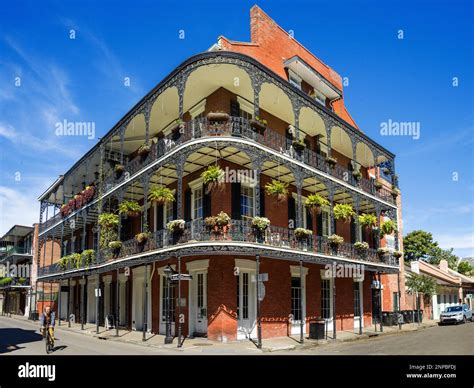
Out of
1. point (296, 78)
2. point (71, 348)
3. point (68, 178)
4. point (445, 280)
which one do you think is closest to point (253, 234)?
point (71, 348)

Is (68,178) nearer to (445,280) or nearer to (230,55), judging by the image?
(230,55)

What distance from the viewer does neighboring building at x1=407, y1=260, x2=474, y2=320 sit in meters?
37.7

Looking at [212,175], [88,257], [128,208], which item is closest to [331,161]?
[212,175]

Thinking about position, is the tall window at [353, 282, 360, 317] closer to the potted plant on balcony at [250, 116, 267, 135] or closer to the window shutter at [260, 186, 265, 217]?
the window shutter at [260, 186, 265, 217]

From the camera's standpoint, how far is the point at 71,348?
15.4 metres

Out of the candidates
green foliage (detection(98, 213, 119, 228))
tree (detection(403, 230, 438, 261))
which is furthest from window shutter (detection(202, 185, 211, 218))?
tree (detection(403, 230, 438, 261))

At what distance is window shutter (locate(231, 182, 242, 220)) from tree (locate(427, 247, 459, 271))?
153ft

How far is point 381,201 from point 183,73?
13516 mm

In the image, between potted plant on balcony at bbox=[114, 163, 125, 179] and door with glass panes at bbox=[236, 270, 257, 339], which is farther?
potted plant on balcony at bbox=[114, 163, 125, 179]

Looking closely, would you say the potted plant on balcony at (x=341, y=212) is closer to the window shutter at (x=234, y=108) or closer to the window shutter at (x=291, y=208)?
the window shutter at (x=291, y=208)

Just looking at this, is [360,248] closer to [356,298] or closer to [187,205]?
[356,298]

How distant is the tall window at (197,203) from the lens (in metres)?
18.8

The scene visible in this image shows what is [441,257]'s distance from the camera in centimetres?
5778
